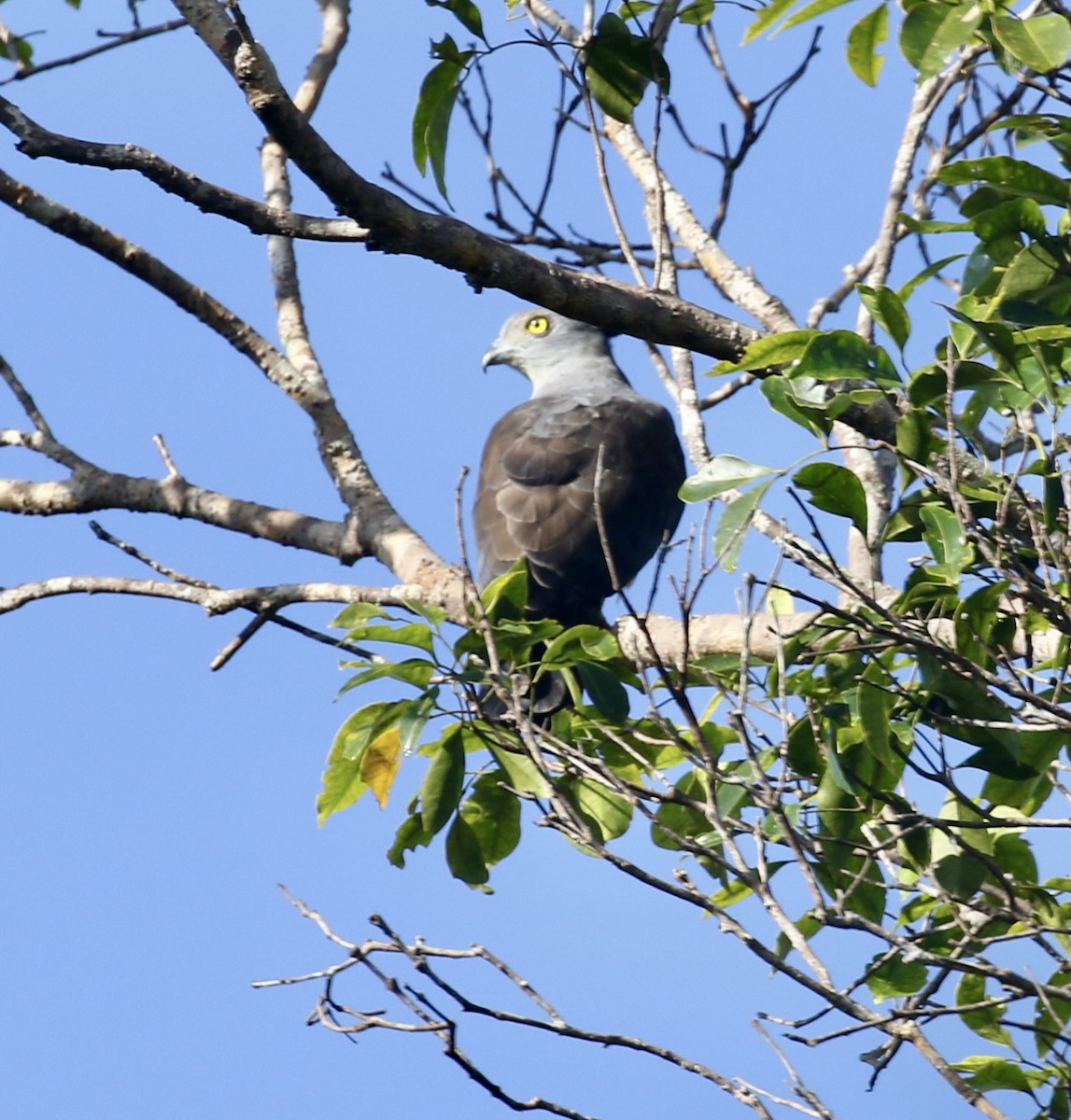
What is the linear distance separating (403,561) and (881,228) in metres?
2.04

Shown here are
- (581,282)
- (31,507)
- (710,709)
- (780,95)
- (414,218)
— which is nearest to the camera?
(414,218)

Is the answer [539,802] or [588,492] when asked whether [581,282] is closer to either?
[539,802]

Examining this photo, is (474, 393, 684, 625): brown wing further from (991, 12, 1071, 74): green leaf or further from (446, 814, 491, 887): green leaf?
(991, 12, 1071, 74): green leaf

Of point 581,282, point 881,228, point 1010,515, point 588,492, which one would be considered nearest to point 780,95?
point 881,228

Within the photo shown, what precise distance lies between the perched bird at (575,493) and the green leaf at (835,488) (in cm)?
209

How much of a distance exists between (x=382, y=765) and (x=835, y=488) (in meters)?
1.34

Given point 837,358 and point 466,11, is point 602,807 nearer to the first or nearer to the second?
point 837,358

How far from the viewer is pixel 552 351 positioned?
7066 millimetres

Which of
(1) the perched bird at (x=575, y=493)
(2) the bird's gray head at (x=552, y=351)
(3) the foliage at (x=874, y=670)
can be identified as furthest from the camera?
(2) the bird's gray head at (x=552, y=351)

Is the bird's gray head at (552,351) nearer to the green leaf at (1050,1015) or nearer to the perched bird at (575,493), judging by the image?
the perched bird at (575,493)

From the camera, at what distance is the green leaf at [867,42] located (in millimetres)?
A: 3174

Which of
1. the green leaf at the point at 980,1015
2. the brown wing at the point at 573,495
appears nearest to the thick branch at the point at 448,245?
the green leaf at the point at 980,1015

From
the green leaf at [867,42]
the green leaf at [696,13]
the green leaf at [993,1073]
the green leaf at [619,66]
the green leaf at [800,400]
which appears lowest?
the green leaf at [993,1073]

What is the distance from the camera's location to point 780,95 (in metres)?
5.08
